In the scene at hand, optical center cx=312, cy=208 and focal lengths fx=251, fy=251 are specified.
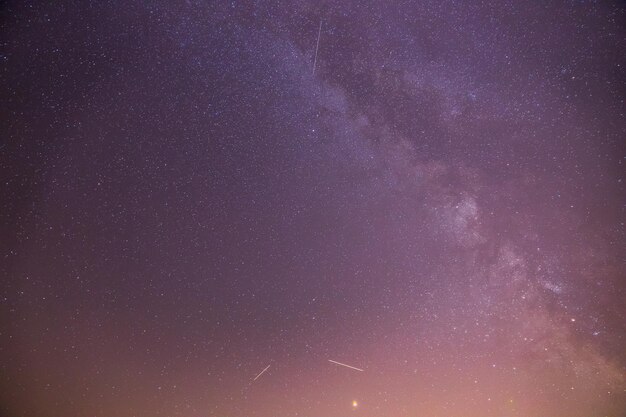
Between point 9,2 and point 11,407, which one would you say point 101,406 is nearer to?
point 11,407

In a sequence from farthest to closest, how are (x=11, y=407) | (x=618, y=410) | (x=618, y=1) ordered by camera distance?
(x=11, y=407) < (x=618, y=410) < (x=618, y=1)

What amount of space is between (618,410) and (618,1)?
6.08 m

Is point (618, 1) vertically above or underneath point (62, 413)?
above

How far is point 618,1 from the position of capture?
295 centimetres

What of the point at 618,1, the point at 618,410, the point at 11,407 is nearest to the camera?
the point at 618,1

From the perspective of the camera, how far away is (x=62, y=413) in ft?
16.2

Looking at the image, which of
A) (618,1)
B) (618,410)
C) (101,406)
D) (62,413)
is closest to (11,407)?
(62,413)

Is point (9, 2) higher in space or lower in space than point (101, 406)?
higher

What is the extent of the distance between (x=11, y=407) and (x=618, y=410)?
35.0 ft

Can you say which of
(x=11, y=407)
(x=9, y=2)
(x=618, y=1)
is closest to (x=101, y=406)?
(x=11, y=407)

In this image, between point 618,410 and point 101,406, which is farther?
point 101,406

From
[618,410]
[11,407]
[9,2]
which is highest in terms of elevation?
[9,2]

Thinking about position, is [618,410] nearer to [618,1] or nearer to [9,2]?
[618,1]

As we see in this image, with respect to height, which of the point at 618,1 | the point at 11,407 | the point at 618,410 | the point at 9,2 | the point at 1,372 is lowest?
the point at 11,407
